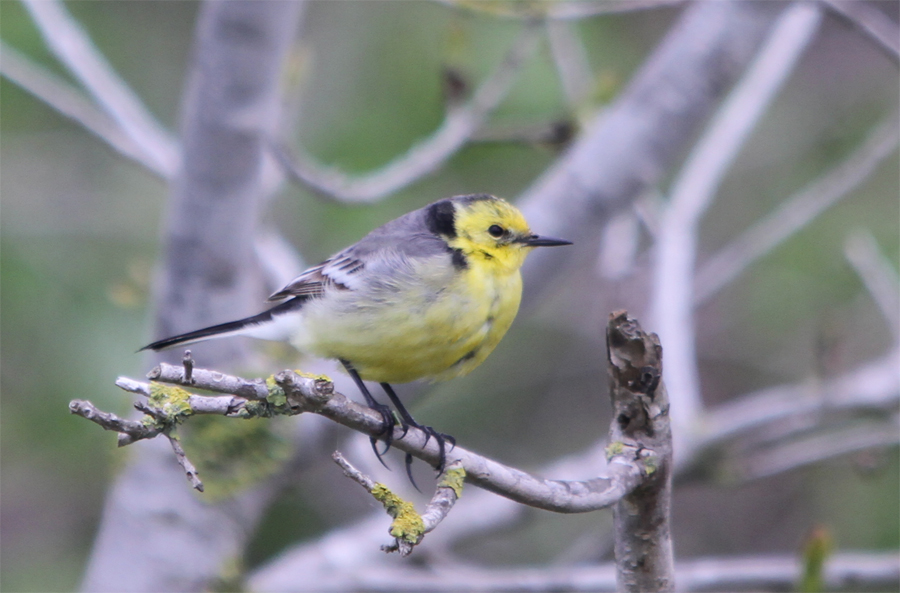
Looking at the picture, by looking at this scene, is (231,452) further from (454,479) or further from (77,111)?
(454,479)

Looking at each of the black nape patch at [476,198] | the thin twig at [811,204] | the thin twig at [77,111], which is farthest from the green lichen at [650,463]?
the thin twig at [77,111]

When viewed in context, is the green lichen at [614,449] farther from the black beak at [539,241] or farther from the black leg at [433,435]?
the black beak at [539,241]

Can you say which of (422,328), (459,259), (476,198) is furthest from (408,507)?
(476,198)

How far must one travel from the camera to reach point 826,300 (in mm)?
6297

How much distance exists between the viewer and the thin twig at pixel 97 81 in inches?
183

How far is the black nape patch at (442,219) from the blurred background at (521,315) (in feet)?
3.73

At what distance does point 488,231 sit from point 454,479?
1.37m

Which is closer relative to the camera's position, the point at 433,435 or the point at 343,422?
the point at 343,422

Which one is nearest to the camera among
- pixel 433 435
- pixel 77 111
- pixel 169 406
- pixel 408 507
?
pixel 169 406

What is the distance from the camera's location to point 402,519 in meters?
2.02

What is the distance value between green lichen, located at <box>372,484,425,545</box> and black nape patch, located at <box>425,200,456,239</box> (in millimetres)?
1463

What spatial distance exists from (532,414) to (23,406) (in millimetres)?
3568

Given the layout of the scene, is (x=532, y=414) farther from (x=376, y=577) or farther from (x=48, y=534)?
(x=48, y=534)

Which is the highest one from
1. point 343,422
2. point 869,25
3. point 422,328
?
point 869,25
